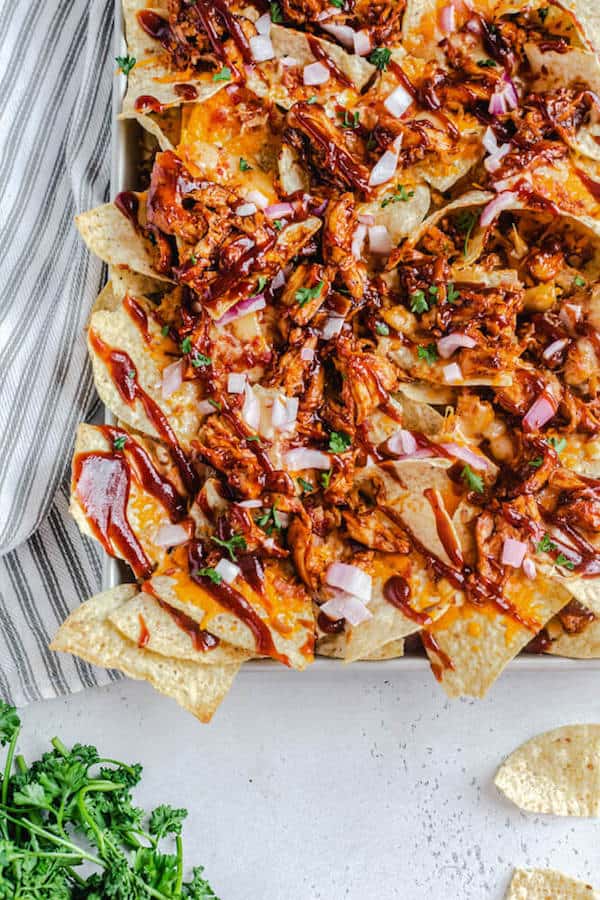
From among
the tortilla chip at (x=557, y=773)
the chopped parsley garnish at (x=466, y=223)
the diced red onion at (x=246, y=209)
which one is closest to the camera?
the diced red onion at (x=246, y=209)

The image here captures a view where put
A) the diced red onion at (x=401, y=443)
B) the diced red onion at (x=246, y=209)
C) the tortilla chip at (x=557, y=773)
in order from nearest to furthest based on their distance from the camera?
the diced red onion at (x=246, y=209), the diced red onion at (x=401, y=443), the tortilla chip at (x=557, y=773)

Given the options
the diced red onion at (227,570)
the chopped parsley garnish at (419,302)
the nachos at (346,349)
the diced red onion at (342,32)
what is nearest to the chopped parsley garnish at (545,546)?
the nachos at (346,349)

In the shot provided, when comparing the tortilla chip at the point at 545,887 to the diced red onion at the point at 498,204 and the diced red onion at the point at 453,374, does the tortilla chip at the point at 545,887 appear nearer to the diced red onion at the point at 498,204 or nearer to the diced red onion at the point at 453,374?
the diced red onion at the point at 453,374

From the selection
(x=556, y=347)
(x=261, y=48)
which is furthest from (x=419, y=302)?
(x=261, y=48)

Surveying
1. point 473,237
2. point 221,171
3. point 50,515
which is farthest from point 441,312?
point 50,515

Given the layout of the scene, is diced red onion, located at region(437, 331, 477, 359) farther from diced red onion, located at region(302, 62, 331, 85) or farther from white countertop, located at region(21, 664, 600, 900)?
white countertop, located at region(21, 664, 600, 900)

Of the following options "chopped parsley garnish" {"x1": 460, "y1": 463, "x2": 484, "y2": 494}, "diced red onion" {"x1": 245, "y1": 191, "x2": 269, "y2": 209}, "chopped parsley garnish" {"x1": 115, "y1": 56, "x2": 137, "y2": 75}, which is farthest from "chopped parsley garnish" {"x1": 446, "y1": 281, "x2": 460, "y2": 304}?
"chopped parsley garnish" {"x1": 115, "y1": 56, "x2": 137, "y2": 75}
